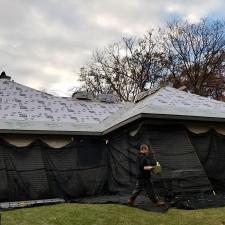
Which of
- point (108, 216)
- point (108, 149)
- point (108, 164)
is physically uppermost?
point (108, 149)

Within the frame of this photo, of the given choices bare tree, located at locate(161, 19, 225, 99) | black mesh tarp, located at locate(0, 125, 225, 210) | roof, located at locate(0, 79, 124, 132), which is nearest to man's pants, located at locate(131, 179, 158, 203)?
black mesh tarp, located at locate(0, 125, 225, 210)

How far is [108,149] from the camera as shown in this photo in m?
12.9

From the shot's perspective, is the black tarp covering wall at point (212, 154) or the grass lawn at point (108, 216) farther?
the black tarp covering wall at point (212, 154)

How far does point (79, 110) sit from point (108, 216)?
A: 24.9ft

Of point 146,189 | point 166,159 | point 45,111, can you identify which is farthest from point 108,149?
point 146,189

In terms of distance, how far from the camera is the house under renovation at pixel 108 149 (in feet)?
34.9

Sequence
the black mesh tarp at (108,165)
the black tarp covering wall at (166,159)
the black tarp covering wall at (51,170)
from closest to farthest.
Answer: the black tarp covering wall at (166,159) → the black mesh tarp at (108,165) → the black tarp covering wall at (51,170)

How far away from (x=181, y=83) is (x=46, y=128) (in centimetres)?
2231

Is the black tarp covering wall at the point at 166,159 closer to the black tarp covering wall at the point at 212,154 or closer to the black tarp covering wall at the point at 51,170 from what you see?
the black tarp covering wall at the point at 212,154

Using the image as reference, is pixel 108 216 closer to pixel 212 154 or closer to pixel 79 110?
pixel 212 154

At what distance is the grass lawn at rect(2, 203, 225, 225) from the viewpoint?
24.0ft

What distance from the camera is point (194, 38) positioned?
33500 mm

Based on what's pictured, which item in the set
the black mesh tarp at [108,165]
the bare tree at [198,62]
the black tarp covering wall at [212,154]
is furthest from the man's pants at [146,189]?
the bare tree at [198,62]

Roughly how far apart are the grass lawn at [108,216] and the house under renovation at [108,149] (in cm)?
193
